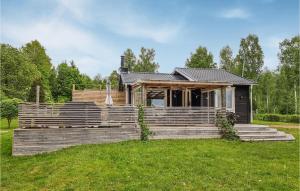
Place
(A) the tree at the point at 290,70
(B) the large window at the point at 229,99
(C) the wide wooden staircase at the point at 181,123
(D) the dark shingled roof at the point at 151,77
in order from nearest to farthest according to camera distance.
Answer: (C) the wide wooden staircase at the point at 181,123 → (B) the large window at the point at 229,99 → (D) the dark shingled roof at the point at 151,77 → (A) the tree at the point at 290,70

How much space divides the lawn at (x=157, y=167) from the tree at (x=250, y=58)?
1247 inches

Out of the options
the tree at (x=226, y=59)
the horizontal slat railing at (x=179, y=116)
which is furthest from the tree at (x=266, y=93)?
the horizontal slat railing at (x=179, y=116)

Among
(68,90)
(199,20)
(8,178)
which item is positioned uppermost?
(199,20)

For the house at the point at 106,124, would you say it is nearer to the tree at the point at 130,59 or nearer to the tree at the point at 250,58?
the tree at the point at 250,58

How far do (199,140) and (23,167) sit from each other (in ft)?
22.1

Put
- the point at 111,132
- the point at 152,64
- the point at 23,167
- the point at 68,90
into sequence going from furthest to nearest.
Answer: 1. the point at 152,64
2. the point at 68,90
3. the point at 111,132
4. the point at 23,167

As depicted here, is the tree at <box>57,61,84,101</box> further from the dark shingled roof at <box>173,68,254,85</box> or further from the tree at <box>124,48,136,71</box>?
the dark shingled roof at <box>173,68,254,85</box>

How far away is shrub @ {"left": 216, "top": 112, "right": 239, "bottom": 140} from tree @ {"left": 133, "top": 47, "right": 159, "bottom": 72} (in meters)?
31.4

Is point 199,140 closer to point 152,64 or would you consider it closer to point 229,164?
point 229,164

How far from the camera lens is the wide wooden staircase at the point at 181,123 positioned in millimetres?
13859

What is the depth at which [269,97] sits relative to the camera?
156 ft

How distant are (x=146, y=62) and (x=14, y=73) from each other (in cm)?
1730

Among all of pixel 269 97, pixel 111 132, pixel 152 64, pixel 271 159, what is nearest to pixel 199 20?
pixel 111 132

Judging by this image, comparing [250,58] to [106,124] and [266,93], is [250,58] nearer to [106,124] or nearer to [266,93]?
[266,93]
